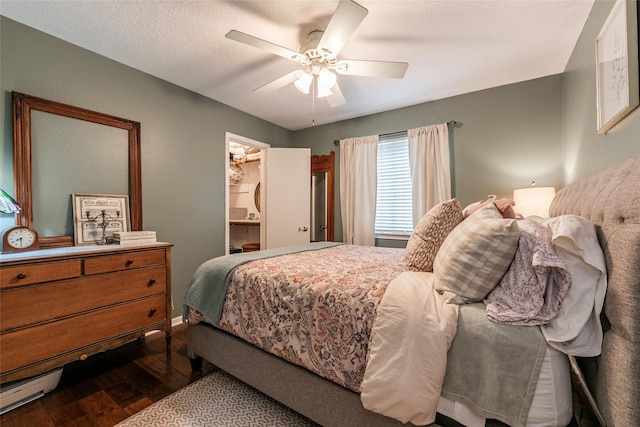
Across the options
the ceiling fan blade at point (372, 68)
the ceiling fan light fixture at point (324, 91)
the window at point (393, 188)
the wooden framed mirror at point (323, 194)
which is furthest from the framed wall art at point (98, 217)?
the window at point (393, 188)

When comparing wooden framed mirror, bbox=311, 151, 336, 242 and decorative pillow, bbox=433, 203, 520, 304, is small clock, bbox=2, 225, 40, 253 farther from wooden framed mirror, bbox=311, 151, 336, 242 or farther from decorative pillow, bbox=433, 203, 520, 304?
wooden framed mirror, bbox=311, 151, 336, 242

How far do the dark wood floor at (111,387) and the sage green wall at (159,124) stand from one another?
0.77 metres

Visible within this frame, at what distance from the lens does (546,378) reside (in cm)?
84

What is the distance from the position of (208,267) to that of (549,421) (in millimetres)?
1891

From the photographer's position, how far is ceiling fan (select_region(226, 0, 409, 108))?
1573mm

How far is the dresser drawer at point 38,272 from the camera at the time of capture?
57.7 inches

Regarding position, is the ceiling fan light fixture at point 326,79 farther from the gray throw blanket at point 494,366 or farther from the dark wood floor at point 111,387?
the dark wood floor at point 111,387

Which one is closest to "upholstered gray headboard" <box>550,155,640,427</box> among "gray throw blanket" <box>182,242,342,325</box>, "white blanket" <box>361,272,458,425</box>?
"white blanket" <box>361,272,458,425</box>

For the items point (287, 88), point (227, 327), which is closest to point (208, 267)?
point (227, 327)

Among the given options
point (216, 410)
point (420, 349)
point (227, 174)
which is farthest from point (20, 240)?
point (420, 349)

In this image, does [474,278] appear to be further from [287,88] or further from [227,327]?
[287,88]

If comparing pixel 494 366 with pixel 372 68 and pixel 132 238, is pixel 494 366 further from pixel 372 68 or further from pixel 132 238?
pixel 132 238

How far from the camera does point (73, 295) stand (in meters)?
1.71

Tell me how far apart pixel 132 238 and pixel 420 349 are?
2.35m
